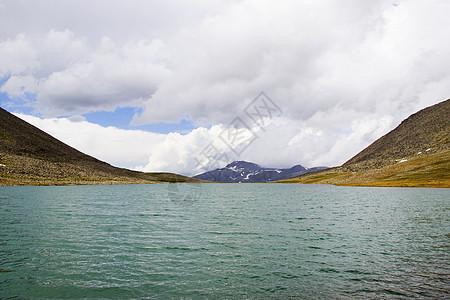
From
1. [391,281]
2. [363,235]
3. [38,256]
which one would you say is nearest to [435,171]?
[363,235]

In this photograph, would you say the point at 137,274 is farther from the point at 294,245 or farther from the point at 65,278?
the point at 294,245

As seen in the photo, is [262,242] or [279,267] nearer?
[279,267]

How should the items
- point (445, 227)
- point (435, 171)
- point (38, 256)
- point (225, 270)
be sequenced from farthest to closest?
point (435, 171) → point (445, 227) → point (38, 256) → point (225, 270)

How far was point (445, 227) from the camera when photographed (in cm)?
3978

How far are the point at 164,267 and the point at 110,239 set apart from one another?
1270 cm

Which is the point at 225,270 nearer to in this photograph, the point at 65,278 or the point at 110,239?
the point at 65,278

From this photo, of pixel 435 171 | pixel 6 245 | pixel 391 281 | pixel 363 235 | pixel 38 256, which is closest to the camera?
pixel 391 281

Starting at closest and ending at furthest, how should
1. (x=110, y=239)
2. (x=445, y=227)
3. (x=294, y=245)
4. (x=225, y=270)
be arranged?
(x=225, y=270)
(x=294, y=245)
(x=110, y=239)
(x=445, y=227)

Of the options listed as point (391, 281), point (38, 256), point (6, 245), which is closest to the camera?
point (391, 281)

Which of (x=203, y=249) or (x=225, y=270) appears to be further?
(x=203, y=249)

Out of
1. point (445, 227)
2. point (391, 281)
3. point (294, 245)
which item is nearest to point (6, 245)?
point (294, 245)

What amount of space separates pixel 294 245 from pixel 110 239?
20340 mm

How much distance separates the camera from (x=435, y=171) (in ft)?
605

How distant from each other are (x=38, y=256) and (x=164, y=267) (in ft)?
38.3
